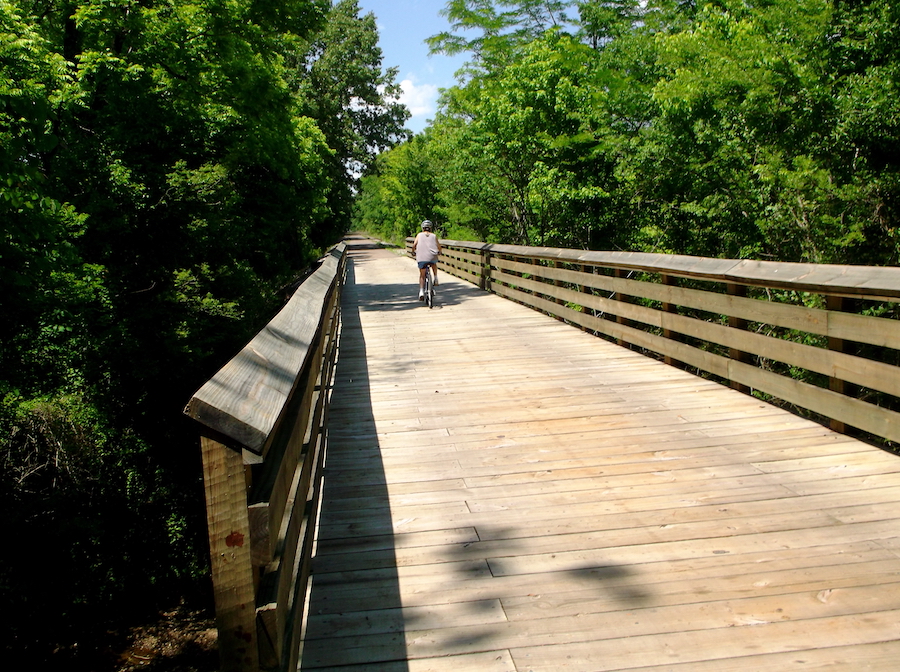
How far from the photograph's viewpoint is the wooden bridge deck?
252 cm

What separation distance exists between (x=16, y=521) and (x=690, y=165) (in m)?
14.7

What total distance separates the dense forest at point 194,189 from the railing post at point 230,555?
7.83 meters

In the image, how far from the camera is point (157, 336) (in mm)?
14000

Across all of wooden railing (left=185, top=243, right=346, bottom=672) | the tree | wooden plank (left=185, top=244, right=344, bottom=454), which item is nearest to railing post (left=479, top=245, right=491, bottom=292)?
wooden plank (left=185, top=244, right=344, bottom=454)

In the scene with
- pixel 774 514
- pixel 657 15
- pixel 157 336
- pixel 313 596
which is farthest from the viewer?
pixel 657 15

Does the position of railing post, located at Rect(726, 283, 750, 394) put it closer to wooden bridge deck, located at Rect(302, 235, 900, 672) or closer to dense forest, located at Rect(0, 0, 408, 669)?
wooden bridge deck, located at Rect(302, 235, 900, 672)

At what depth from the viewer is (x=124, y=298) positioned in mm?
13969

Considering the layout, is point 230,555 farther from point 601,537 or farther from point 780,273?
point 780,273

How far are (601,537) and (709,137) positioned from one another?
13688mm

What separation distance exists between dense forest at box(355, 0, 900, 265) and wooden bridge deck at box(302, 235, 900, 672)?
830 cm

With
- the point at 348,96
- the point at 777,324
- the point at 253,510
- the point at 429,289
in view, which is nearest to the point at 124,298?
the point at 429,289

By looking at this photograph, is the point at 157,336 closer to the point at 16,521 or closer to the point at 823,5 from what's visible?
the point at 16,521

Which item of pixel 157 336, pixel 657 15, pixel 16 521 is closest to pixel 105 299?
pixel 157 336

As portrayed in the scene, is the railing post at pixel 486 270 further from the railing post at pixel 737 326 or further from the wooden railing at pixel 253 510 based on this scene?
the wooden railing at pixel 253 510
